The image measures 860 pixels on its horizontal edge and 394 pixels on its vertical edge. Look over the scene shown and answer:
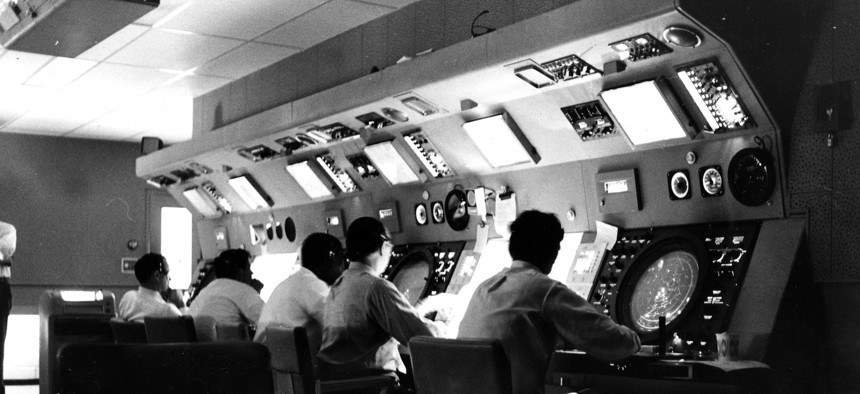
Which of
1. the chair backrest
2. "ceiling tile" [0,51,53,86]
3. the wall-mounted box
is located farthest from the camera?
"ceiling tile" [0,51,53,86]


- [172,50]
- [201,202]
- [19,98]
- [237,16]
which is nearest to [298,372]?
[237,16]

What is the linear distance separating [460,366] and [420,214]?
9.34 feet

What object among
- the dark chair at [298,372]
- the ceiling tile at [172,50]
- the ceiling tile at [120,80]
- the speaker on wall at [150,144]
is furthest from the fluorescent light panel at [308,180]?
the speaker on wall at [150,144]

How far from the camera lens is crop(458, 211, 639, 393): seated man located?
283cm

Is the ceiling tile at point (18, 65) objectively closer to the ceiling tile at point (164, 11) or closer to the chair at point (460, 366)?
the ceiling tile at point (164, 11)

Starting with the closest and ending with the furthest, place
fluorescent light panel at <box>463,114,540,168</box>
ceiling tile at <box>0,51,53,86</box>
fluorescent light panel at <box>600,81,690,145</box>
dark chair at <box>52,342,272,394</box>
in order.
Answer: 1. dark chair at <box>52,342,272,394</box>
2. fluorescent light panel at <box>600,81,690,145</box>
3. fluorescent light panel at <box>463,114,540,168</box>
4. ceiling tile at <box>0,51,53,86</box>

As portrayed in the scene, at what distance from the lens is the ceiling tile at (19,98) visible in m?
7.57

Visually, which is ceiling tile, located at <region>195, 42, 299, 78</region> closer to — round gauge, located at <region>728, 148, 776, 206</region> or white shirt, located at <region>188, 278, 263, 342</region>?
white shirt, located at <region>188, 278, 263, 342</region>

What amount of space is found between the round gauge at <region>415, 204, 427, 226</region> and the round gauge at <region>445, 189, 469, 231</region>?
0.79 ft

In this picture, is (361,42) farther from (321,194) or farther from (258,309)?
(258,309)

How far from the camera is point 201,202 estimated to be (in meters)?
7.78

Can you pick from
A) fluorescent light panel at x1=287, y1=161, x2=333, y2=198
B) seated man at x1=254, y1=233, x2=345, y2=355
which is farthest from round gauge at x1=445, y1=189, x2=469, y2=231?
fluorescent light panel at x1=287, y1=161, x2=333, y2=198

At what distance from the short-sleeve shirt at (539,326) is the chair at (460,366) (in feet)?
0.93

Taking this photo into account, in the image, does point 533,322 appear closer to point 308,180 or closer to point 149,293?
point 308,180
